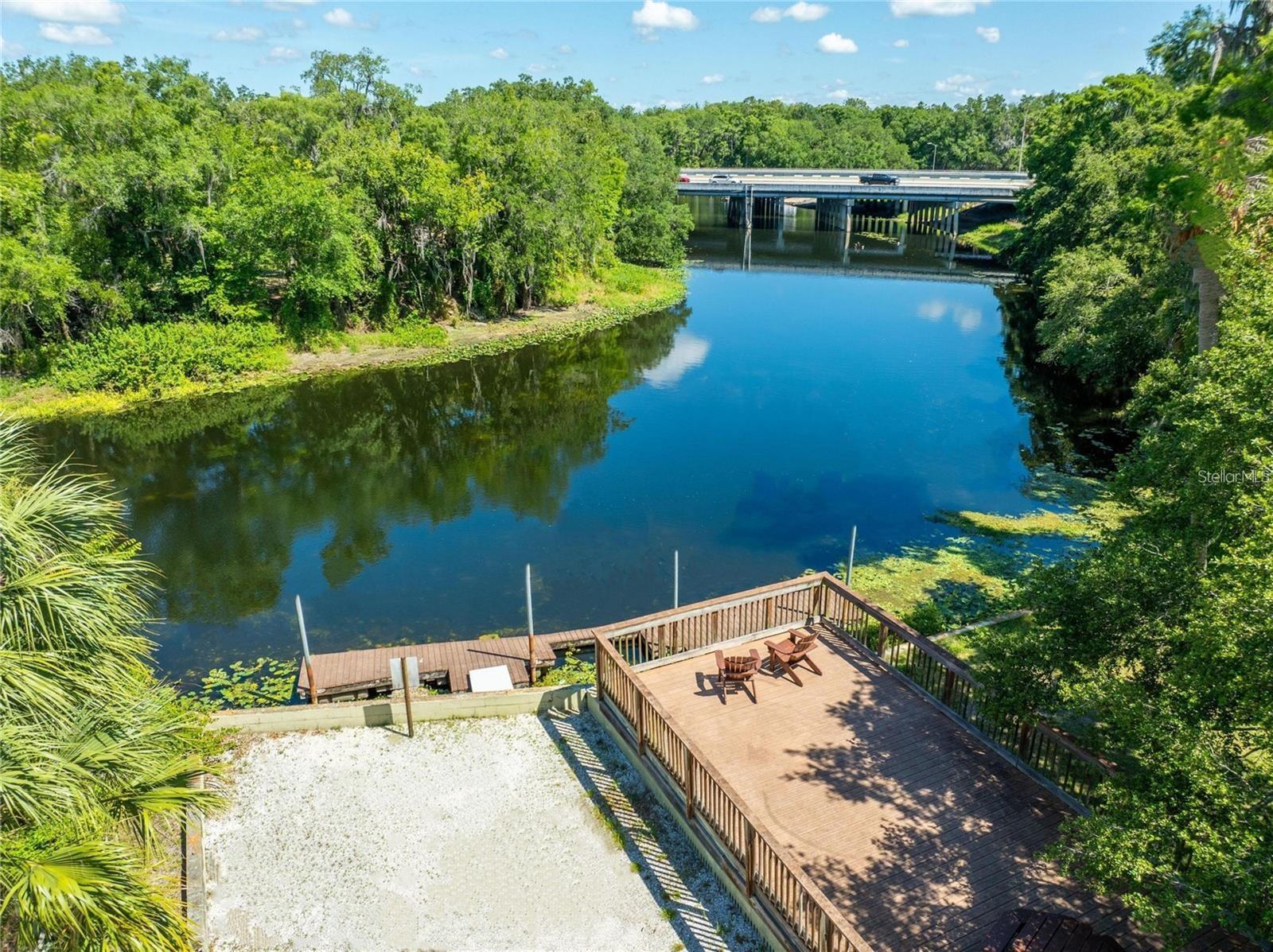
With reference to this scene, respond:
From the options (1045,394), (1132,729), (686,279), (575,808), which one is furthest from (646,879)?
(686,279)

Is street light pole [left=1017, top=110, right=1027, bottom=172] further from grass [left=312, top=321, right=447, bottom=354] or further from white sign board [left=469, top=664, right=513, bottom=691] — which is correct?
white sign board [left=469, top=664, right=513, bottom=691]

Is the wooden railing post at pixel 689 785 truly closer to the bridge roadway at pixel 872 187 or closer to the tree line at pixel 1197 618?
the tree line at pixel 1197 618

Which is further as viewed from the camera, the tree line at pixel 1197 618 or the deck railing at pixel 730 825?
the deck railing at pixel 730 825

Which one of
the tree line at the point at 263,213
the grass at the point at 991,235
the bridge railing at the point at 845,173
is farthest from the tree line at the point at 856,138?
the tree line at the point at 263,213

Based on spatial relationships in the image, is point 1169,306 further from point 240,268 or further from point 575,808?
point 240,268

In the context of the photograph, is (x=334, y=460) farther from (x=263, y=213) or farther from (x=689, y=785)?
(x=689, y=785)

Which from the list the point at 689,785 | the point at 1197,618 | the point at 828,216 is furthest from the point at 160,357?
the point at 828,216
